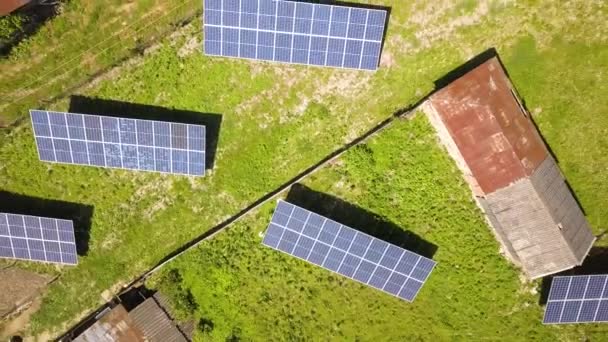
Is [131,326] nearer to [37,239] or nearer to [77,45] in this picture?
[37,239]

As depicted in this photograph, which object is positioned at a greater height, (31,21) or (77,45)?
(31,21)

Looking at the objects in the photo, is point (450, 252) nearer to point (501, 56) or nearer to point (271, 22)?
point (501, 56)

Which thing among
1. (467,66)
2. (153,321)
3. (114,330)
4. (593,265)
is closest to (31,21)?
(114,330)

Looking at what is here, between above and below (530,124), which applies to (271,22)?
above

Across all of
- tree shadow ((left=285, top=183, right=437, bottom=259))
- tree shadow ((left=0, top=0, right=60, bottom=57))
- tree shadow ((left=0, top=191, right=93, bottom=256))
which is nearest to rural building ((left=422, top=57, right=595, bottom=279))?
tree shadow ((left=285, top=183, right=437, bottom=259))

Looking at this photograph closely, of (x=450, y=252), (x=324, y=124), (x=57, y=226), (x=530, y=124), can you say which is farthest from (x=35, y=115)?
(x=530, y=124)

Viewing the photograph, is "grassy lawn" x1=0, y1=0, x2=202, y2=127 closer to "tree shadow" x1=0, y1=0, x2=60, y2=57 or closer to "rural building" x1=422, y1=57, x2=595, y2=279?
"tree shadow" x1=0, y1=0, x2=60, y2=57
